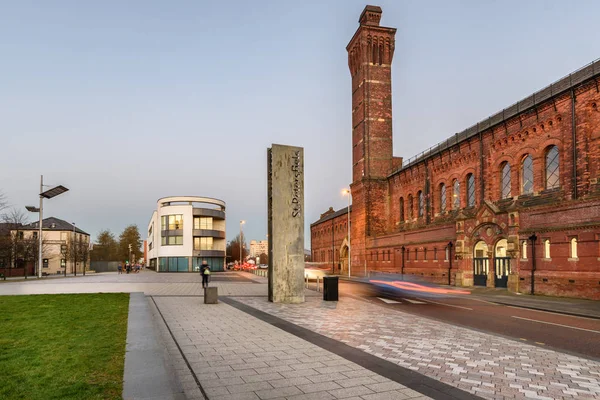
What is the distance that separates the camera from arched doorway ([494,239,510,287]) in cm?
2795

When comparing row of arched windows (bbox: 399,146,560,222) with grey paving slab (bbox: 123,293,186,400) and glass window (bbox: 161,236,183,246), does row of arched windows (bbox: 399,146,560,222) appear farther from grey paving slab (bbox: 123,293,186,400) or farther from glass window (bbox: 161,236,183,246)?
glass window (bbox: 161,236,183,246)

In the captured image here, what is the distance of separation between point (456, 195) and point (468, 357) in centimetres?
3027

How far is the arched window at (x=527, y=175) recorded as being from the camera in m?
27.6

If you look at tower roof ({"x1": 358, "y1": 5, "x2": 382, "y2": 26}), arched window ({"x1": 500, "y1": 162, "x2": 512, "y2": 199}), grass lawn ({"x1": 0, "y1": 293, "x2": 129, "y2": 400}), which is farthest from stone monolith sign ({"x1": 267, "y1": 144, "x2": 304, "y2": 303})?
tower roof ({"x1": 358, "y1": 5, "x2": 382, "y2": 26})

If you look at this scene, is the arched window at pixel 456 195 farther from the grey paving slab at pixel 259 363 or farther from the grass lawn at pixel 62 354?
the grass lawn at pixel 62 354

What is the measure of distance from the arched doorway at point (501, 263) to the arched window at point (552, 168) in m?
4.70

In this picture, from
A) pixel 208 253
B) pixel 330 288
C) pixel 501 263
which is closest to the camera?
pixel 330 288

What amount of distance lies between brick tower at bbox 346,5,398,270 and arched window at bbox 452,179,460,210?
45.1 feet

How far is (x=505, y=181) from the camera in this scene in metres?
30.3

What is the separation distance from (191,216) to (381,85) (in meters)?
40.0

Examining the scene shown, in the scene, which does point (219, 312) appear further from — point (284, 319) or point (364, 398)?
point (364, 398)

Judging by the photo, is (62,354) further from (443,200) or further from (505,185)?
(443,200)

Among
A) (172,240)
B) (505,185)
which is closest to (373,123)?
(505,185)

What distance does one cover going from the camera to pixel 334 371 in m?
6.85
